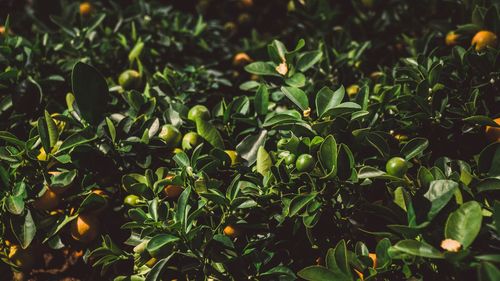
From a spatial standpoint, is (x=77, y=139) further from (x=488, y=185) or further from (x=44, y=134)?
(x=488, y=185)

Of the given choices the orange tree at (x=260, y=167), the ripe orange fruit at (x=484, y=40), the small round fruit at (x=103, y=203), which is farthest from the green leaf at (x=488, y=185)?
the small round fruit at (x=103, y=203)

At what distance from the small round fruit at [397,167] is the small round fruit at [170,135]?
63cm

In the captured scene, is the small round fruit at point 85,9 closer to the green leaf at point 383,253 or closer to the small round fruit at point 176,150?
the small round fruit at point 176,150

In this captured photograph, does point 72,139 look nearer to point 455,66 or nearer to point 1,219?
point 1,219

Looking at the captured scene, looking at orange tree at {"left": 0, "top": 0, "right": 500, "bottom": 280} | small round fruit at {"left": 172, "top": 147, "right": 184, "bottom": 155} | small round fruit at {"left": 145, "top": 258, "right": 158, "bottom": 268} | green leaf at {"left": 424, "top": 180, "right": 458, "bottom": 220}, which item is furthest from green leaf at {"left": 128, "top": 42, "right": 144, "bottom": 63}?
green leaf at {"left": 424, "top": 180, "right": 458, "bottom": 220}

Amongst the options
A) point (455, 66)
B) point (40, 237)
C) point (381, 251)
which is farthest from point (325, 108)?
point (40, 237)

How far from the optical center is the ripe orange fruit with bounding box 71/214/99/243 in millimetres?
1253

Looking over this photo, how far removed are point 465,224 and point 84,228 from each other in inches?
39.3

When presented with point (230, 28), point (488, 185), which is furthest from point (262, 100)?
point (230, 28)

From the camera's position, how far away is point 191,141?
1.30 meters

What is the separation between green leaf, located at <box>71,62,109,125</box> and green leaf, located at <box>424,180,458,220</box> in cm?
95

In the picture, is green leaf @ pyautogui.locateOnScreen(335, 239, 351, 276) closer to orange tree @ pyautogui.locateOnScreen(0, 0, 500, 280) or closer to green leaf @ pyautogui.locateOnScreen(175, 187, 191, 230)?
orange tree @ pyautogui.locateOnScreen(0, 0, 500, 280)

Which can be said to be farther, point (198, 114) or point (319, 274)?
point (198, 114)

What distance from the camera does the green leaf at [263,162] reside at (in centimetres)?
121
